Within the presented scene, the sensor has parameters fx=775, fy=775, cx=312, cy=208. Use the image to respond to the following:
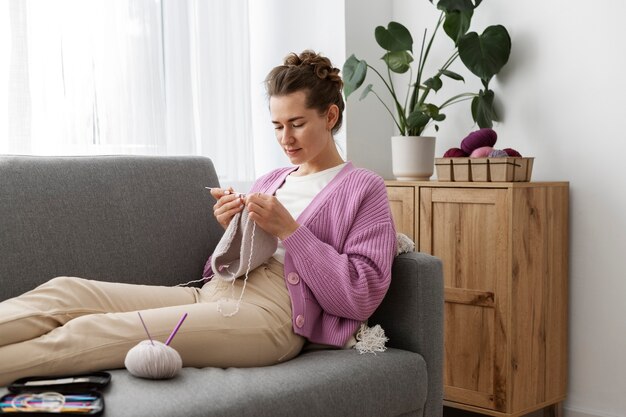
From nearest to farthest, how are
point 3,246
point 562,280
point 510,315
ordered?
1. point 3,246
2. point 510,315
3. point 562,280

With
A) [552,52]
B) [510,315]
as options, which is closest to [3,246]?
[510,315]

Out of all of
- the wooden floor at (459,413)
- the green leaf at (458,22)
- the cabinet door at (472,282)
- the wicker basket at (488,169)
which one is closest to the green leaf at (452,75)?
the green leaf at (458,22)

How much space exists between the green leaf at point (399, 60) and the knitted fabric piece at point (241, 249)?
52.3 inches

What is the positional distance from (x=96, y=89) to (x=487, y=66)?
56.3 inches

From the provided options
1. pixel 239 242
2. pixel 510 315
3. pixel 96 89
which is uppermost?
pixel 96 89

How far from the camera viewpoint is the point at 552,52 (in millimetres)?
2797

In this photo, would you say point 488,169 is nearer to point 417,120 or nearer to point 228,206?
point 417,120

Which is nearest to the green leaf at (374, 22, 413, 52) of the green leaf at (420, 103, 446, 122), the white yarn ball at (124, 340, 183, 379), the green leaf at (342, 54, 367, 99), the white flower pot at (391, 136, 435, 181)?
the green leaf at (342, 54, 367, 99)

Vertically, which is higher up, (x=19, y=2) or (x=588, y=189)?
(x=19, y=2)

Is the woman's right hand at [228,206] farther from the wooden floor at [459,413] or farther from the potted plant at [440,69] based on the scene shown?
the wooden floor at [459,413]

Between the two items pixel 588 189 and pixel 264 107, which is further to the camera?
pixel 264 107

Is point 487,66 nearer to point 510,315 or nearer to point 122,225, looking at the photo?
point 510,315

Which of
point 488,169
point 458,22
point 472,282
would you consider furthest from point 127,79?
point 472,282

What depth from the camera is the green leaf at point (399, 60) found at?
2994mm
